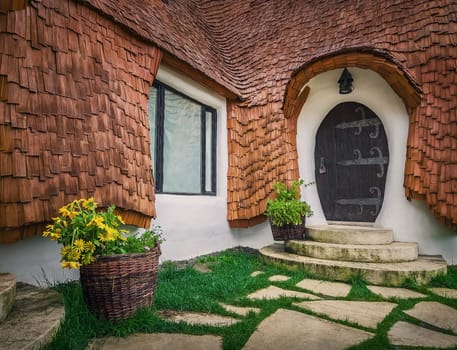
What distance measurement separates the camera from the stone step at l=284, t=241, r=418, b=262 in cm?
330

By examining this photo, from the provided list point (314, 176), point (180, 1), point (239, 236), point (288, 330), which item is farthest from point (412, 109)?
point (180, 1)

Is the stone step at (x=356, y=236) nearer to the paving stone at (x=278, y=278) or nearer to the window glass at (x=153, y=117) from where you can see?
the paving stone at (x=278, y=278)

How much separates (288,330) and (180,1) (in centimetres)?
539

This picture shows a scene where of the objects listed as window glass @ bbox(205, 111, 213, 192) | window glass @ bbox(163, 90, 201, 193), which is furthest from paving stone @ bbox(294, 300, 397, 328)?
window glass @ bbox(205, 111, 213, 192)

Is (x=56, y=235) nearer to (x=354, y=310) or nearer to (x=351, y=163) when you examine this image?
(x=354, y=310)

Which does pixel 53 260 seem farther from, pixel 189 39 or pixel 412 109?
pixel 412 109

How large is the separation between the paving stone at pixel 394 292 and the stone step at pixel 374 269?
0.11 m

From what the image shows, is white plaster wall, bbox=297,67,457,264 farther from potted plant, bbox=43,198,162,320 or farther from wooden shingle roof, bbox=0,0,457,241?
potted plant, bbox=43,198,162,320

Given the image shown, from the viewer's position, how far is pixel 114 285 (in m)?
1.90

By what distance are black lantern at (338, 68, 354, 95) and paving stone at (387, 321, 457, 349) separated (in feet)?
11.1

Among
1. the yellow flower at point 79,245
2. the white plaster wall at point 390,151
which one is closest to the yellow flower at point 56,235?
the yellow flower at point 79,245

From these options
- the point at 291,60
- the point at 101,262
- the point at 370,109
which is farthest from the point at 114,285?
the point at 370,109

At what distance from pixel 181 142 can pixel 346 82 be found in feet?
8.37

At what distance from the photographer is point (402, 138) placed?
412 centimetres
